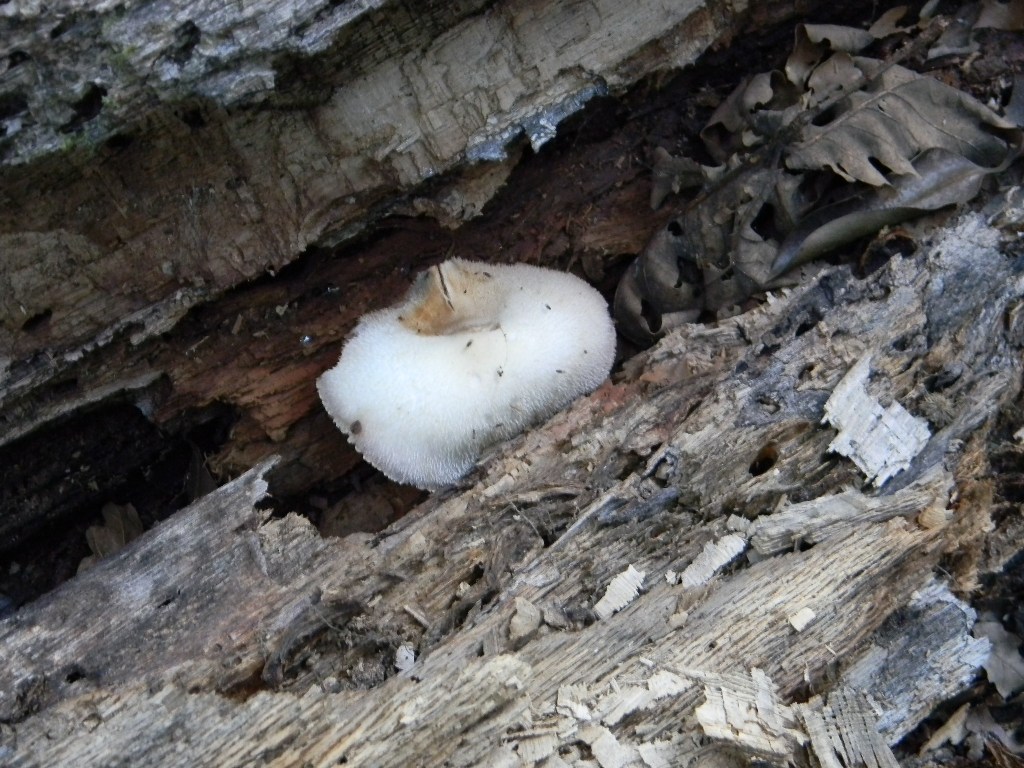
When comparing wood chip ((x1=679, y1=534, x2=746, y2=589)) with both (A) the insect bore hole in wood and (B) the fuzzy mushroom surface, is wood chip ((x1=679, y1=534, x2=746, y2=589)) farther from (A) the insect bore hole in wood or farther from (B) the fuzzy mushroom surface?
(B) the fuzzy mushroom surface

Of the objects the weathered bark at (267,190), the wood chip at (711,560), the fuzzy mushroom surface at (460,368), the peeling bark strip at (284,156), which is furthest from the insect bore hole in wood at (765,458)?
the peeling bark strip at (284,156)

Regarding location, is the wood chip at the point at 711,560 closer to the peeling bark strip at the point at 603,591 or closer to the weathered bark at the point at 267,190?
the peeling bark strip at the point at 603,591

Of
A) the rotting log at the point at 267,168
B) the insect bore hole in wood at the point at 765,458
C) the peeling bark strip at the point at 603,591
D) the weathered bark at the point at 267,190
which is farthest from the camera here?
the rotting log at the point at 267,168

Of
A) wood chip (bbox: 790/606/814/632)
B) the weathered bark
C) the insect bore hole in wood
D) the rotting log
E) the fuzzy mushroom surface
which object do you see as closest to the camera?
wood chip (bbox: 790/606/814/632)

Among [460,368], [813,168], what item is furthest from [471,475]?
[813,168]

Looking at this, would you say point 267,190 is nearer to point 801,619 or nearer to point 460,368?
point 460,368

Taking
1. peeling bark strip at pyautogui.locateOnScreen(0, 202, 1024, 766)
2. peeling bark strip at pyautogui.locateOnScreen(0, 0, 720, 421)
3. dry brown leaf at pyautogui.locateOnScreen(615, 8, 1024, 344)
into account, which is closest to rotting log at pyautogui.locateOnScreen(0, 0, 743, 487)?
peeling bark strip at pyautogui.locateOnScreen(0, 0, 720, 421)
